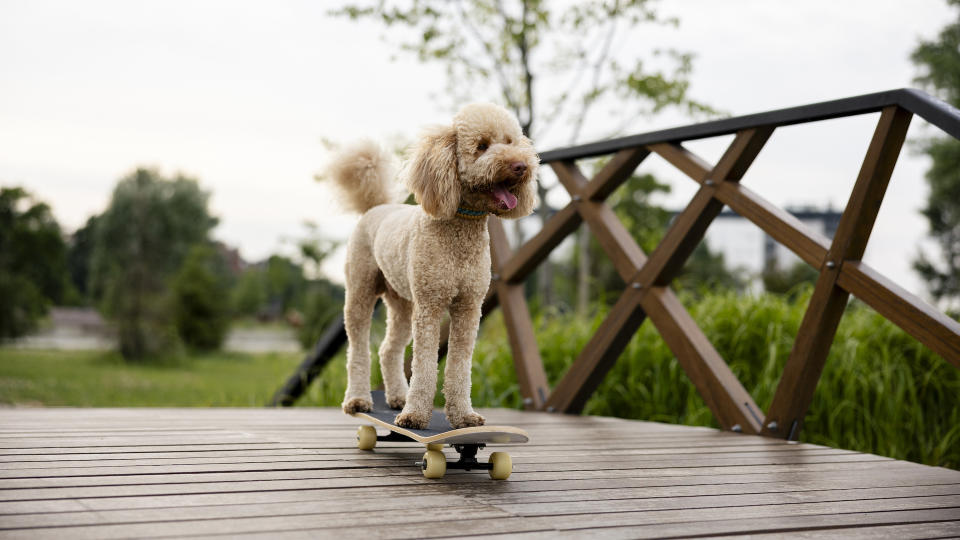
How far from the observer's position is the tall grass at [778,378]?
3723mm

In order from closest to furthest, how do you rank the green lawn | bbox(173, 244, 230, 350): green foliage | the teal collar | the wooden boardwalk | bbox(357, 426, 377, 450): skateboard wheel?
the wooden boardwalk
the teal collar
bbox(357, 426, 377, 450): skateboard wheel
the green lawn
bbox(173, 244, 230, 350): green foliage

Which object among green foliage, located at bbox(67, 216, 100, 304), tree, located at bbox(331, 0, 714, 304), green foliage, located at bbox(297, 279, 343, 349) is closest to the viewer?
tree, located at bbox(331, 0, 714, 304)

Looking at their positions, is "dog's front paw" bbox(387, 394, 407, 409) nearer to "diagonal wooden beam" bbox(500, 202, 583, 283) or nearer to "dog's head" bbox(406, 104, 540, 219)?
"dog's head" bbox(406, 104, 540, 219)

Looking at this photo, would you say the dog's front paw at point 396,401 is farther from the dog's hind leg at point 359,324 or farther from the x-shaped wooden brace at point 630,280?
the x-shaped wooden brace at point 630,280

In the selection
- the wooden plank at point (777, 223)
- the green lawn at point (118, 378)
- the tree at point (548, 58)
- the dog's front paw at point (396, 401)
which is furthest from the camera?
the green lawn at point (118, 378)

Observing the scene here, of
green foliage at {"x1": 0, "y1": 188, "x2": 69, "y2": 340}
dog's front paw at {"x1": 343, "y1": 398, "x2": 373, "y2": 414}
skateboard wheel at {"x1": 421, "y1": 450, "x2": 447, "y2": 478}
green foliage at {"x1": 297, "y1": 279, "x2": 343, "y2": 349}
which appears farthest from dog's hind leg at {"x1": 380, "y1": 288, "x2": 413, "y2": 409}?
green foliage at {"x1": 0, "y1": 188, "x2": 69, "y2": 340}

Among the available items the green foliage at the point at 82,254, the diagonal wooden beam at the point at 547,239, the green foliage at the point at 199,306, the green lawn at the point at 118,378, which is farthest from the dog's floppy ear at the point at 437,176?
the green foliage at the point at 82,254

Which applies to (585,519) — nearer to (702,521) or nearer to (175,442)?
(702,521)

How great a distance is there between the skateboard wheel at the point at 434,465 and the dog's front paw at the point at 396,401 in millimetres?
499

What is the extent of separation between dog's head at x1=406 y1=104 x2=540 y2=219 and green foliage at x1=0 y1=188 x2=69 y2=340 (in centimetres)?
1519

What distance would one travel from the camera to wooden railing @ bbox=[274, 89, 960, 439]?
243 centimetres

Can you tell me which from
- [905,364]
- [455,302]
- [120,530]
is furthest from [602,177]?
[120,530]

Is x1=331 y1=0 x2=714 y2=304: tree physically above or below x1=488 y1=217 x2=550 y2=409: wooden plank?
above

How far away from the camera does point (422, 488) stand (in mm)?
1902
